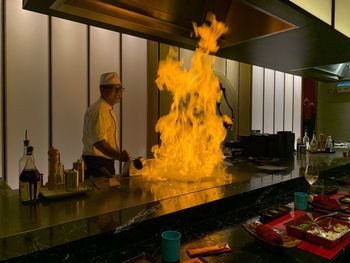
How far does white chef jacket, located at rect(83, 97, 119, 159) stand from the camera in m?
2.39

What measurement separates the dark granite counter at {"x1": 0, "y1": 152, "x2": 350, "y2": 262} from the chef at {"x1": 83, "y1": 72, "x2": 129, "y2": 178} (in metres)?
0.55

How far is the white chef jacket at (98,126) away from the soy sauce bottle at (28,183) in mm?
1070

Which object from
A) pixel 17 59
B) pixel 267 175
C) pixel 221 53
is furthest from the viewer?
pixel 17 59

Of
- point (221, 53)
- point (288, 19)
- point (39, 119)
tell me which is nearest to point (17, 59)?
point (39, 119)

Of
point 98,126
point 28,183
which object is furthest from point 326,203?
point 98,126

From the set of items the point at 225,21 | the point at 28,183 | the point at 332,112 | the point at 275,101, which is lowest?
the point at 28,183

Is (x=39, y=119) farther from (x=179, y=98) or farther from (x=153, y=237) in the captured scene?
(x=153, y=237)

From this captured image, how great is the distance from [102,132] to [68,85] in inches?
55.4

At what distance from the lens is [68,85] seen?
136 inches

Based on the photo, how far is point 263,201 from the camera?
1.83 meters

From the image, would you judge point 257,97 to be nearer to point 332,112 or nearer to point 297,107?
point 297,107

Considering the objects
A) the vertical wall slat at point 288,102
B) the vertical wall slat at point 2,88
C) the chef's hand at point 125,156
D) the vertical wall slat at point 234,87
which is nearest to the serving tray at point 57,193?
the chef's hand at point 125,156

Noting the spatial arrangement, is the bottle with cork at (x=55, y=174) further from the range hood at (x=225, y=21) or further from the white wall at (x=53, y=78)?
the white wall at (x=53, y=78)

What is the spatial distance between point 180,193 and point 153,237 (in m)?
0.35
